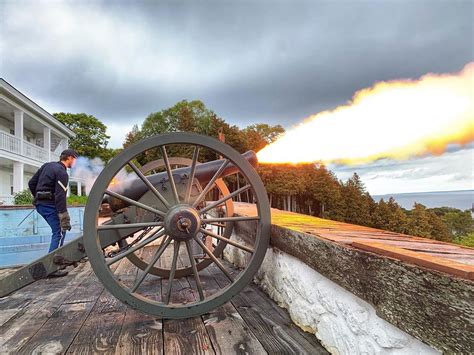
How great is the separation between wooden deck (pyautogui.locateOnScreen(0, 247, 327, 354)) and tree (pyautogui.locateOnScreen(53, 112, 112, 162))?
1826 inches

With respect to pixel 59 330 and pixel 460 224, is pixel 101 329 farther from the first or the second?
pixel 460 224

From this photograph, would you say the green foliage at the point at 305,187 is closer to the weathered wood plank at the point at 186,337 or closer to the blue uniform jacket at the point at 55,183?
the blue uniform jacket at the point at 55,183

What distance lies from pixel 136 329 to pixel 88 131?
50680mm

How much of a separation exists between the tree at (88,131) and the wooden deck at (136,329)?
46380 mm

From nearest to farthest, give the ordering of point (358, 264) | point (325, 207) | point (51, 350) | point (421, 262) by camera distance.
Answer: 1. point (421, 262)
2. point (358, 264)
3. point (51, 350)
4. point (325, 207)

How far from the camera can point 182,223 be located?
2385mm

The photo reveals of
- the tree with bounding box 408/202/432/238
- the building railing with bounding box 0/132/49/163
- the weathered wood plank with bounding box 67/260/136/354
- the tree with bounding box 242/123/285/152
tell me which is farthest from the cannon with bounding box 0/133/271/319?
the tree with bounding box 408/202/432/238

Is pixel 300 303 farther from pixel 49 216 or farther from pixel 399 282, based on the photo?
pixel 49 216

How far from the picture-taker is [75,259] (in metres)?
2.72

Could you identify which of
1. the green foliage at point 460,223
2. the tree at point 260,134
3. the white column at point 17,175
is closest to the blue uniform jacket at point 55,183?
the white column at point 17,175

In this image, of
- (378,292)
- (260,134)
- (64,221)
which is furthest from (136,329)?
(260,134)

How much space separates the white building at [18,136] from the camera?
1645 centimetres

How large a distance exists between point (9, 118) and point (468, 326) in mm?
23205

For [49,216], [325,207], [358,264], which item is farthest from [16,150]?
[325,207]
